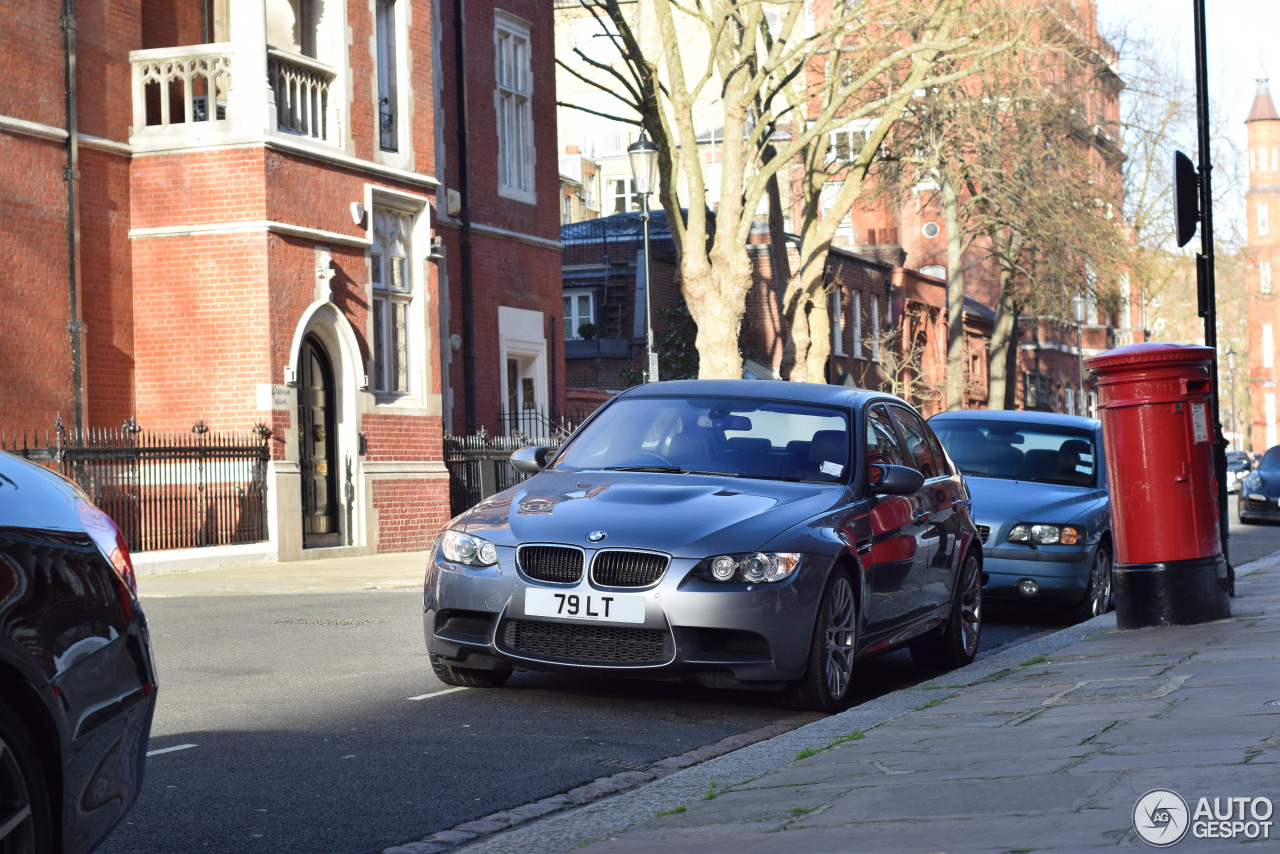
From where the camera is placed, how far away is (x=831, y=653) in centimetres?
783

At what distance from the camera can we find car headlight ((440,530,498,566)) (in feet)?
25.0

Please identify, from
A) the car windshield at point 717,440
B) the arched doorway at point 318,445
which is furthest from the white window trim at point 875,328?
the car windshield at point 717,440

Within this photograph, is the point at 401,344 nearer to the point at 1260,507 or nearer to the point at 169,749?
the point at 1260,507

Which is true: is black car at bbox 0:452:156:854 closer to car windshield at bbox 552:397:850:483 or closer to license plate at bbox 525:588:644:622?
license plate at bbox 525:588:644:622

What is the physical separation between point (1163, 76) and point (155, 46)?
25649mm

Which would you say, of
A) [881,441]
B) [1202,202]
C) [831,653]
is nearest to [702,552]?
[831,653]

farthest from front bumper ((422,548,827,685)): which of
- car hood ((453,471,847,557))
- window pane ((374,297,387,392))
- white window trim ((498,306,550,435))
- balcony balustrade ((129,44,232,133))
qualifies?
white window trim ((498,306,550,435))

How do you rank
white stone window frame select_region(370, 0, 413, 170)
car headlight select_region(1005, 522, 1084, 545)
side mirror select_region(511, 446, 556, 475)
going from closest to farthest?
side mirror select_region(511, 446, 556, 475) < car headlight select_region(1005, 522, 1084, 545) < white stone window frame select_region(370, 0, 413, 170)

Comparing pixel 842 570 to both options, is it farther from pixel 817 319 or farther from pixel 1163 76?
pixel 1163 76

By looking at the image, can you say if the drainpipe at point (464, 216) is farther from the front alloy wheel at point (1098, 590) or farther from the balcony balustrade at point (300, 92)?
the front alloy wheel at point (1098, 590)

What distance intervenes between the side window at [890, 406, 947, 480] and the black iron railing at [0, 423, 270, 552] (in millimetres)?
10697

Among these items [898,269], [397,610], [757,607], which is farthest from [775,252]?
[898,269]

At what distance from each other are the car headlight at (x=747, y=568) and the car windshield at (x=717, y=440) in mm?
1093

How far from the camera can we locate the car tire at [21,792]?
3303mm
